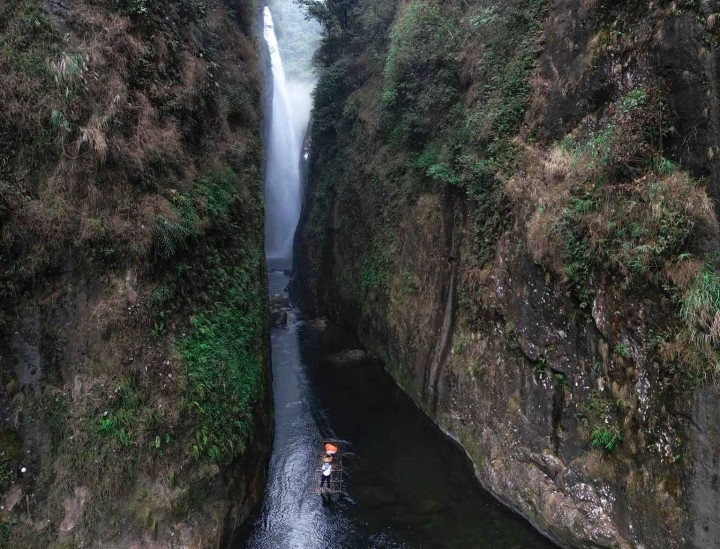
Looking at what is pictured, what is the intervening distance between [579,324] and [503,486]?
4.25 meters

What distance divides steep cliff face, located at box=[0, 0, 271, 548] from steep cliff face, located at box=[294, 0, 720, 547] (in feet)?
19.9

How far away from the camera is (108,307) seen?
877 centimetres

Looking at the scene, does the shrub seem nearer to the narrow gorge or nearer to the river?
the narrow gorge

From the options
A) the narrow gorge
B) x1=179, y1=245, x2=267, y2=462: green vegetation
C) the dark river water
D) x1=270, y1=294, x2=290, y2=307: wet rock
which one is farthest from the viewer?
x1=270, y1=294, x2=290, y2=307: wet rock

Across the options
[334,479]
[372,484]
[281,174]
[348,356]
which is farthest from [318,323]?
[281,174]

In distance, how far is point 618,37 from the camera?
Result: 9016mm

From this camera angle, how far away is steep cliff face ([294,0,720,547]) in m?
7.14

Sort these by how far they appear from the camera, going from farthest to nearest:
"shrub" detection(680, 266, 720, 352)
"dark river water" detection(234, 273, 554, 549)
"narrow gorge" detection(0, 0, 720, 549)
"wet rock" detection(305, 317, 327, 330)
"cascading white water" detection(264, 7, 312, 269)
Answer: "cascading white water" detection(264, 7, 312, 269), "wet rock" detection(305, 317, 327, 330), "dark river water" detection(234, 273, 554, 549), "narrow gorge" detection(0, 0, 720, 549), "shrub" detection(680, 266, 720, 352)

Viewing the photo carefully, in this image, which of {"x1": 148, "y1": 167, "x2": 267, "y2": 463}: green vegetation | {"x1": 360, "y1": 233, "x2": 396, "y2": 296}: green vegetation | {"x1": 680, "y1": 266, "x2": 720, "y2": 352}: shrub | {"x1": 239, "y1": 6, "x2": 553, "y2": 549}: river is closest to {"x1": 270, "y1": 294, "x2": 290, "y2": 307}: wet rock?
{"x1": 239, "y1": 6, "x2": 553, "y2": 549}: river

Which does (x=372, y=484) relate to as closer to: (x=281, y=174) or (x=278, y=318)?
(x=278, y=318)

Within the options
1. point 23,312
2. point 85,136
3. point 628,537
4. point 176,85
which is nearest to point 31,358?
point 23,312

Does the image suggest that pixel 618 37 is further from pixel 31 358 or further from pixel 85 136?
pixel 31 358

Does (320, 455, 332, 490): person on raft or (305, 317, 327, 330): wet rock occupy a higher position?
(320, 455, 332, 490): person on raft

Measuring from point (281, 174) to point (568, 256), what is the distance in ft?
132
